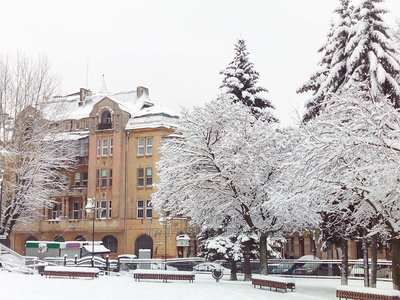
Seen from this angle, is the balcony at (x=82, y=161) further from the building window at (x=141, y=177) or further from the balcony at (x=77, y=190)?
the building window at (x=141, y=177)

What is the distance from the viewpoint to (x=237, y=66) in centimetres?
3884

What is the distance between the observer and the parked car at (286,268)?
131 feet

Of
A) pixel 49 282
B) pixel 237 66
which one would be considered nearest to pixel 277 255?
pixel 237 66

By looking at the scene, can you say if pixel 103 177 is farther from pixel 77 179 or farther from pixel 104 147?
pixel 77 179

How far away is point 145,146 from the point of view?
57812 millimetres

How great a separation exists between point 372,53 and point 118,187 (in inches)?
1431

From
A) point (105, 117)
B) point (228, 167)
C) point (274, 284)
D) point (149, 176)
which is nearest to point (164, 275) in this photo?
point (228, 167)

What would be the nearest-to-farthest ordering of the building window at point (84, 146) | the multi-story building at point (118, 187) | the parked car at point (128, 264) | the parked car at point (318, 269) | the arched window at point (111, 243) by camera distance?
the parked car at point (318, 269)
the parked car at point (128, 264)
the multi-story building at point (118, 187)
the arched window at point (111, 243)
the building window at point (84, 146)

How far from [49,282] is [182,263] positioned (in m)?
18.8

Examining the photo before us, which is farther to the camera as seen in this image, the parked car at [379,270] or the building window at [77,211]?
the building window at [77,211]

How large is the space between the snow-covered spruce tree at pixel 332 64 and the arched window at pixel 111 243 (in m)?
31.9

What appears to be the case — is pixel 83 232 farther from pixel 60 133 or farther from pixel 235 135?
pixel 235 135

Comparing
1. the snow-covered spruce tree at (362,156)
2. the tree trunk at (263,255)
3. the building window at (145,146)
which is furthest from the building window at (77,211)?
the snow-covered spruce tree at (362,156)

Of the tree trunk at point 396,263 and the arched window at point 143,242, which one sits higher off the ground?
the arched window at point 143,242
